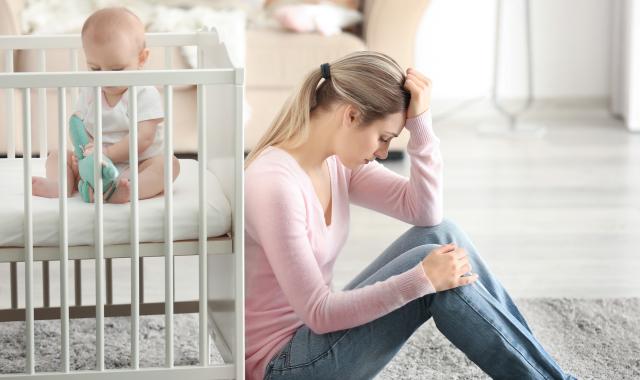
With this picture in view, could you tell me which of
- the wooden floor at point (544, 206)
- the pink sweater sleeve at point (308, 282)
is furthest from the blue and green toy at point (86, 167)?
the wooden floor at point (544, 206)

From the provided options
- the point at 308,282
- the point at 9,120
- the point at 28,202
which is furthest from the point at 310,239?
the point at 9,120

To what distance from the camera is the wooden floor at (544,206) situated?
2943 mm

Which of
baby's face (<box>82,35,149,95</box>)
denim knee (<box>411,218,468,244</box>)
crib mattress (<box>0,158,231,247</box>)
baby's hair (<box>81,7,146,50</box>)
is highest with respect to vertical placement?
baby's hair (<box>81,7,146,50</box>)

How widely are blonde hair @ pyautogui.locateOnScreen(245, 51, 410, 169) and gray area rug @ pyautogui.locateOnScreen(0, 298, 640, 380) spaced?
0.62 metres

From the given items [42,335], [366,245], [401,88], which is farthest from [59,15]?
[401,88]

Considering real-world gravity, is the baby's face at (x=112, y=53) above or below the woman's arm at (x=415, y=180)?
above

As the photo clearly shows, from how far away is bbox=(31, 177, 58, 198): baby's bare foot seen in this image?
1897 millimetres

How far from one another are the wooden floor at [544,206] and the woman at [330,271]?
3.05 ft

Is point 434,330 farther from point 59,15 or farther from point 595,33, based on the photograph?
point 595,33

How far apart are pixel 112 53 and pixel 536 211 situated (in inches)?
76.7

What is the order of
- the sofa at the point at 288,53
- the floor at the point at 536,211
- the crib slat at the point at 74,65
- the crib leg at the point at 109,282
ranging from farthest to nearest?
the sofa at the point at 288,53 → the floor at the point at 536,211 → the crib leg at the point at 109,282 → the crib slat at the point at 74,65

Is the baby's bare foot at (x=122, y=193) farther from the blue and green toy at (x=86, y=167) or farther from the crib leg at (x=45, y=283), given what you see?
the crib leg at (x=45, y=283)

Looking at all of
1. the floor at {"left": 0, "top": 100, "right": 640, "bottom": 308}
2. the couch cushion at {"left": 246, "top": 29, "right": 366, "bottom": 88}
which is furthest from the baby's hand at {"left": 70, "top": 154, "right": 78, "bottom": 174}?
the couch cushion at {"left": 246, "top": 29, "right": 366, "bottom": 88}

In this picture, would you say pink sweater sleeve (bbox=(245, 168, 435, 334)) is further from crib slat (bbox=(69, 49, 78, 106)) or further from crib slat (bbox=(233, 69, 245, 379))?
crib slat (bbox=(69, 49, 78, 106))
